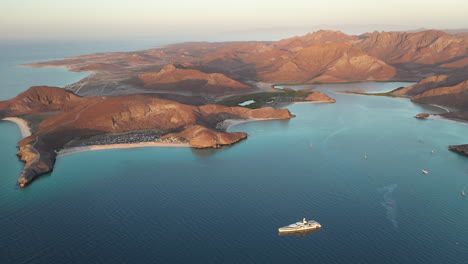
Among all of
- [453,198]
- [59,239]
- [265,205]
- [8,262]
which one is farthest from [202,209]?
[453,198]

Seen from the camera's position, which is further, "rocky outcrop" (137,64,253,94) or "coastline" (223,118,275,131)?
"rocky outcrop" (137,64,253,94)

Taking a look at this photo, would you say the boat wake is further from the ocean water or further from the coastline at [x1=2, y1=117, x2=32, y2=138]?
the coastline at [x1=2, y1=117, x2=32, y2=138]

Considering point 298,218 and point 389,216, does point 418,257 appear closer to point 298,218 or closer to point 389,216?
point 389,216

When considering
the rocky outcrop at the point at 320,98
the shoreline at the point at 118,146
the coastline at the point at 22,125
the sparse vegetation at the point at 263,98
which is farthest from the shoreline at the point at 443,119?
the coastline at the point at 22,125

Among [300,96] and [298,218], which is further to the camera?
[300,96]

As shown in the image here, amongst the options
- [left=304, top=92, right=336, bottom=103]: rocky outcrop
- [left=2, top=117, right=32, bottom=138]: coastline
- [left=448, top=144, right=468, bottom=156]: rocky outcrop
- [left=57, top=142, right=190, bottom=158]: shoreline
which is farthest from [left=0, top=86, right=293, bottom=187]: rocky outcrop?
[left=448, top=144, right=468, bottom=156]: rocky outcrop

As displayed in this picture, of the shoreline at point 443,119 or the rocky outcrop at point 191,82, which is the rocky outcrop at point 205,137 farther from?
the rocky outcrop at point 191,82
